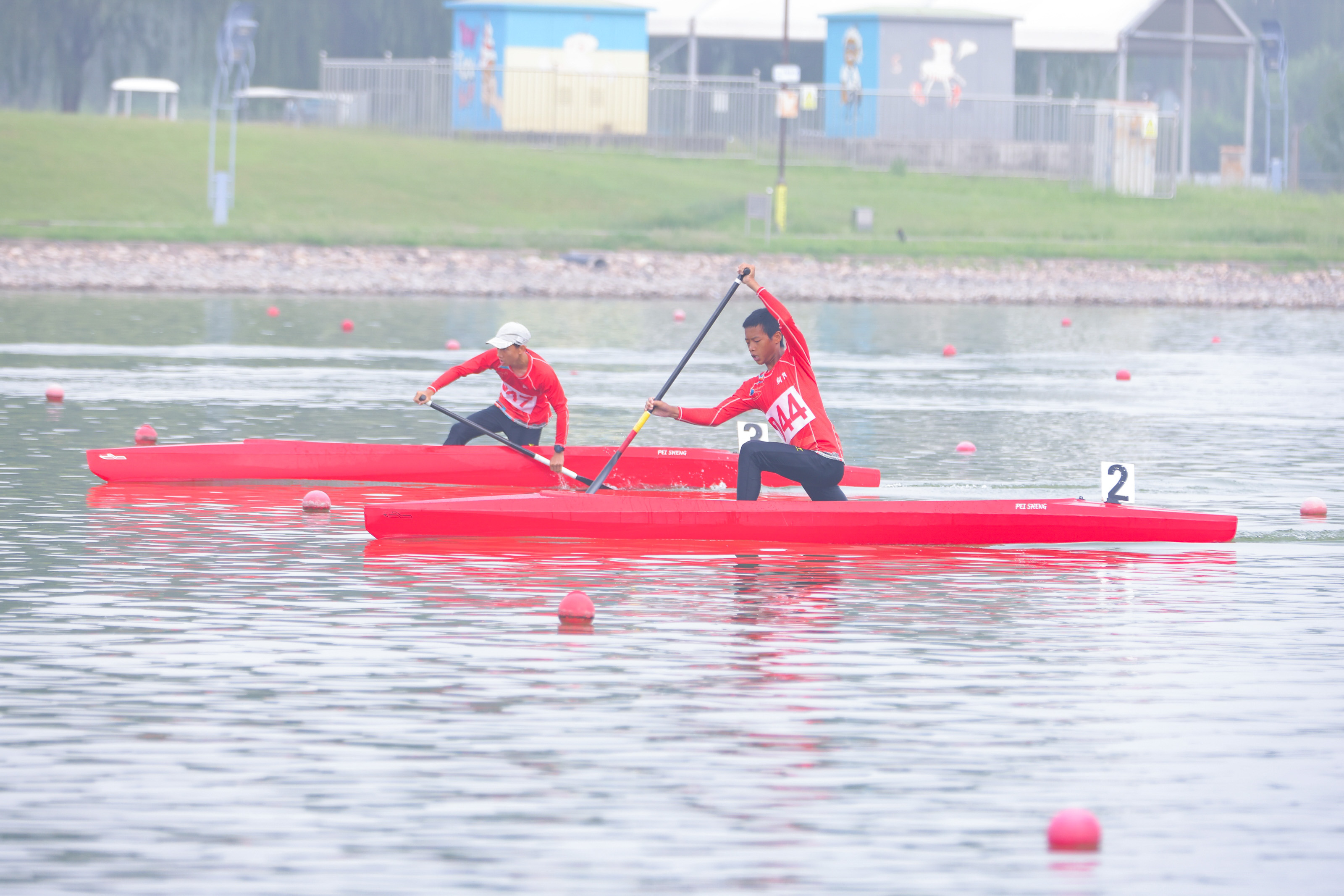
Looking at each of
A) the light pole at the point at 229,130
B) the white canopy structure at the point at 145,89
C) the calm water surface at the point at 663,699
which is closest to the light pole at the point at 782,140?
the light pole at the point at 229,130

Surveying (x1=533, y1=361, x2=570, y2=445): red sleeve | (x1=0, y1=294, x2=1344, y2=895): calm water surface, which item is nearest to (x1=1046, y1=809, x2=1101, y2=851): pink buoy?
(x1=0, y1=294, x2=1344, y2=895): calm water surface

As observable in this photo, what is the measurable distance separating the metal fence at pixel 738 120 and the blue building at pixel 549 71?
43mm

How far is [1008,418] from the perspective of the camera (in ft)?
67.9

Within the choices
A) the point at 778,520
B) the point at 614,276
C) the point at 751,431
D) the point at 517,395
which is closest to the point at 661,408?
the point at 778,520

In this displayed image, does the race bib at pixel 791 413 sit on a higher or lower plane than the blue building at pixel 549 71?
lower

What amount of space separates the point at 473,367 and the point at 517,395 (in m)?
0.72

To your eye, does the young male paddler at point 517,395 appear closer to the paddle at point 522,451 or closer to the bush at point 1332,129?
the paddle at point 522,451

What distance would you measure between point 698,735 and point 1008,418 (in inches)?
516

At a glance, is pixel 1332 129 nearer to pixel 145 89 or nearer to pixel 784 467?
pixel 145 89

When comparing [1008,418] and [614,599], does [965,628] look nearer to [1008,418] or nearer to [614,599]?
[614,599]

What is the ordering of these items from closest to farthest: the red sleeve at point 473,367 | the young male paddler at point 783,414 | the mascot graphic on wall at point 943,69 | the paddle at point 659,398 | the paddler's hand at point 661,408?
the young male paddler at point 783,414
the paddler's hand at point 661,408
the paddle at point 659,398
the red sleeve at point 473,367
the mascot graphic on wall at point 943,69

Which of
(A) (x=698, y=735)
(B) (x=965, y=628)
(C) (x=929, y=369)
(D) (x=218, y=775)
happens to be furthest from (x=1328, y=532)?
(C) (x=929, y=369)

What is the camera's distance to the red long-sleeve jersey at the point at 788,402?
12.4 metres

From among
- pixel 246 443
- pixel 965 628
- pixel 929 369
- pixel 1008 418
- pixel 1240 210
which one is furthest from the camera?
pixel 1240 210
